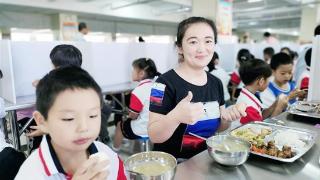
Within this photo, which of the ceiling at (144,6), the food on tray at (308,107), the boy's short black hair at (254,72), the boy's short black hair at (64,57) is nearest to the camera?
the food on tray at (308,107)

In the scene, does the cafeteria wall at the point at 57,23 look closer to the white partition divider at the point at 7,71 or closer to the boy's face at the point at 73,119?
the white partition divider at the point at 7,71

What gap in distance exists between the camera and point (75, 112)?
0.63 meters

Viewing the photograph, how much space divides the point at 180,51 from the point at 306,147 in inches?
24.8

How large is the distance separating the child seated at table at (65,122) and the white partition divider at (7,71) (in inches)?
64.5

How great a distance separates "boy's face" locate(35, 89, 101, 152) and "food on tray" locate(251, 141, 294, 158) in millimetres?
591

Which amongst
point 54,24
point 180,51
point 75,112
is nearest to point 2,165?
point 75,112

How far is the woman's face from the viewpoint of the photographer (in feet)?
3.42

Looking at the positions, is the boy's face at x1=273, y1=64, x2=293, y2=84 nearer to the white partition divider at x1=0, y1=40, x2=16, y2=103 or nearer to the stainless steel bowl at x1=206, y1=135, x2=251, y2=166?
the stainless steel bowl at x1=206, y1=135, x2=251, y2=166

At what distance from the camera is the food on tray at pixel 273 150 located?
0.88 metres

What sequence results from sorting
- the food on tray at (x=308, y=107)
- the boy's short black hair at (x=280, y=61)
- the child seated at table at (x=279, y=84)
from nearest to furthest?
the food on tray at (x=308, y=107), the child seated at table at (x=279, y=84), the boy's short black hair at (x=280, y=61)

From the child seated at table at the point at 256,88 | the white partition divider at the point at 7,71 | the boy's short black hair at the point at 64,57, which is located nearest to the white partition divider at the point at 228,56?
the child seated at table at the point at 256,88

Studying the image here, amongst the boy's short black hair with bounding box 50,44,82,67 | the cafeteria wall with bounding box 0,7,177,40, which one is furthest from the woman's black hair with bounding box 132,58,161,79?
the cafeteria wall with bounding box 0,7,177,40

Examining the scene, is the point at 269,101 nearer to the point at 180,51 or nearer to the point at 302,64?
the point at 180,51

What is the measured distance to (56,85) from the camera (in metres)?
0.65
